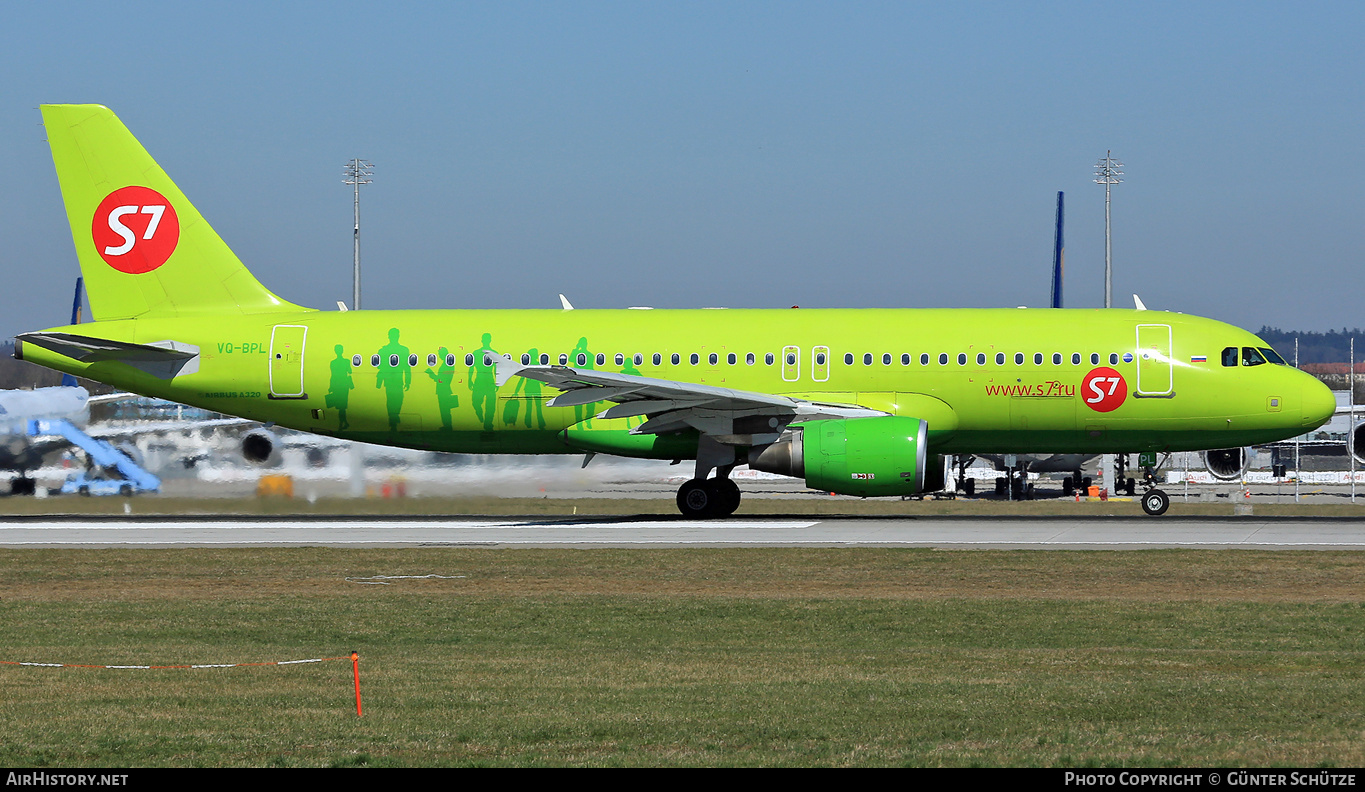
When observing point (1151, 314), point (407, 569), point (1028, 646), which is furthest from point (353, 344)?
point (1028, 646)

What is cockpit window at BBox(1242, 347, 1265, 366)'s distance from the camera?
97.3 ft

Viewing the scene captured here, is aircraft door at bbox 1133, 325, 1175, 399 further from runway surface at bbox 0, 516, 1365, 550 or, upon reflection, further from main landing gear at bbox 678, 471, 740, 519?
main landing gear at bbox 678, 471, 740, 519

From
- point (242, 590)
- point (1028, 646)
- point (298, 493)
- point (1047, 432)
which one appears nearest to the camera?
point (1028, 646)

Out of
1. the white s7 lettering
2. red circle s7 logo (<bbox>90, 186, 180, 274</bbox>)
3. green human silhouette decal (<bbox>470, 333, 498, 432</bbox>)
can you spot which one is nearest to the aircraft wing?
green human silhouette decal (<bbox>470, 333, 498, 432</bbox>)

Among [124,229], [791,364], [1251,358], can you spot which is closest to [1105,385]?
[1251,358]

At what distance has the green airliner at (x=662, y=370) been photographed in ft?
95.7

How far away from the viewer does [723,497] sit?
3083 centimetres

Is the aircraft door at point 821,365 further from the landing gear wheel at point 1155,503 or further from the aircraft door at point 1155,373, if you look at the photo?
the landing gear wheel at point 1155,503

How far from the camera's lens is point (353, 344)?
31.1 meters

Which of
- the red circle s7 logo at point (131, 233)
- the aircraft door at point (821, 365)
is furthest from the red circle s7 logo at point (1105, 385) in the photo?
the red circle s7 logo at point (131, 233)

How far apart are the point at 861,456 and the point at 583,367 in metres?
6.31

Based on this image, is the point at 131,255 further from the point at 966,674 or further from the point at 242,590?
the point at 966,674

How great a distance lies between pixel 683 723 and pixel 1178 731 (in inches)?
121

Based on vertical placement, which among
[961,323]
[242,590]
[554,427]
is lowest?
[242,590]
